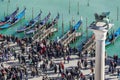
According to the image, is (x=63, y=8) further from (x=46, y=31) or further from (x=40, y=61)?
(x=40, y=61)

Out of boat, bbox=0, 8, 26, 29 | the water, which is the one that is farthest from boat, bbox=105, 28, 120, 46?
boat, bbox=0, 8, 26, 29

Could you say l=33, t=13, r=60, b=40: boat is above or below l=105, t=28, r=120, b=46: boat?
above

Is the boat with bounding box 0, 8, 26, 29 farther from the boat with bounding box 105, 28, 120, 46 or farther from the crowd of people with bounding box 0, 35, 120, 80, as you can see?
the boat with bounding box 105, 28, 120, 46

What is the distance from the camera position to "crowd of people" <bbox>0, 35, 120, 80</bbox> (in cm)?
2783

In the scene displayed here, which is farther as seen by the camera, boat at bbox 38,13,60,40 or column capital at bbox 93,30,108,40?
boat at bbox 38,13,60,40

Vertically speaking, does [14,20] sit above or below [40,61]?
above

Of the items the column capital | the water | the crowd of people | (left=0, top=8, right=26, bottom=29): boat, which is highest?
the water

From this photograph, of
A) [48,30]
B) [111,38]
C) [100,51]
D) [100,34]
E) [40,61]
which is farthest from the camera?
[48,30]

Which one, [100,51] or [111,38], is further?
[111,38]

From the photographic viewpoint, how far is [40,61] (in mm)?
30938

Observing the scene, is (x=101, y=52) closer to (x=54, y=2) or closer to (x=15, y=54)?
(x=15, y=54)

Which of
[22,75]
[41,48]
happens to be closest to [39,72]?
[22,75]

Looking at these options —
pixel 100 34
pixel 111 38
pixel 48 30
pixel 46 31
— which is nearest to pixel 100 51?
pixel 100 34

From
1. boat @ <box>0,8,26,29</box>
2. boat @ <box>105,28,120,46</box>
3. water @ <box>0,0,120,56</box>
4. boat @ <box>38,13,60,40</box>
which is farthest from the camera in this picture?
water @ <box>0,0,120,56</box>
